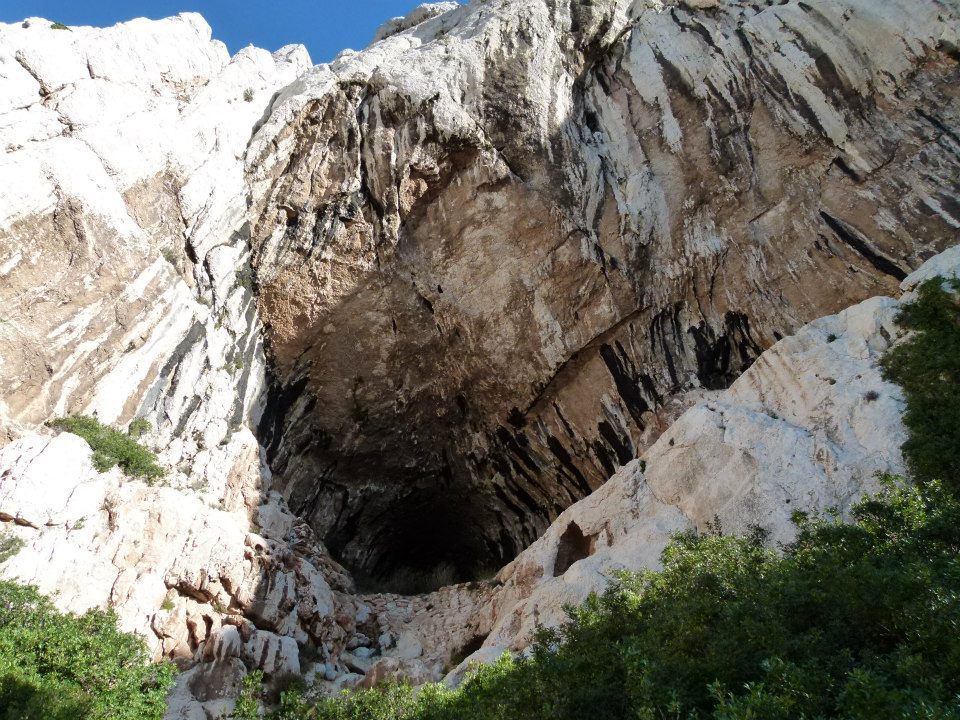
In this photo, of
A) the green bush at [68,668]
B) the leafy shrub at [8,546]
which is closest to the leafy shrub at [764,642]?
the green bush at [68,668]

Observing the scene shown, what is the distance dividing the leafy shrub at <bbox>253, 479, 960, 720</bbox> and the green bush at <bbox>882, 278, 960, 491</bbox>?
59.7 inches

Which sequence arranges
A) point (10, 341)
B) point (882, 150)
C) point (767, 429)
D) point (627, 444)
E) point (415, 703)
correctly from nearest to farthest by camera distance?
point (415, 703), point (767, 429), point (10, 341), point (882, 150), point (627, 444)

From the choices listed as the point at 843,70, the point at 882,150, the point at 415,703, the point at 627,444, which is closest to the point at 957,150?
the point at 882,150

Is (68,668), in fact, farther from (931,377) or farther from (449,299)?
(931,377)

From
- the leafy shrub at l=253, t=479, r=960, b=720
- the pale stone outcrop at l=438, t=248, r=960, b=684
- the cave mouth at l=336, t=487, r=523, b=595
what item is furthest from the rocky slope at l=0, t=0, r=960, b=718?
the leafy shrub at l=253, t=479, r=960, b=720

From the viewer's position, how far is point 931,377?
37.7 ft

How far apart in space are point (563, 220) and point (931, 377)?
30.9ft

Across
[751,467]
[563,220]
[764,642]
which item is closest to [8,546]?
[764,642]

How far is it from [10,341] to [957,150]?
71.4 ft

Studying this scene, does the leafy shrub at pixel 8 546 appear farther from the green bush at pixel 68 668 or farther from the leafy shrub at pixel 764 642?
the leafy shrub at pixel 764 642

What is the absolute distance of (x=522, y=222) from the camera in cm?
1781

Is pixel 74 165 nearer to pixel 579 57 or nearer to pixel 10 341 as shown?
pixel 10 341

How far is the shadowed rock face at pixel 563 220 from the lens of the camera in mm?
15883

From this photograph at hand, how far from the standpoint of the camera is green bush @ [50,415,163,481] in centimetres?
1391
